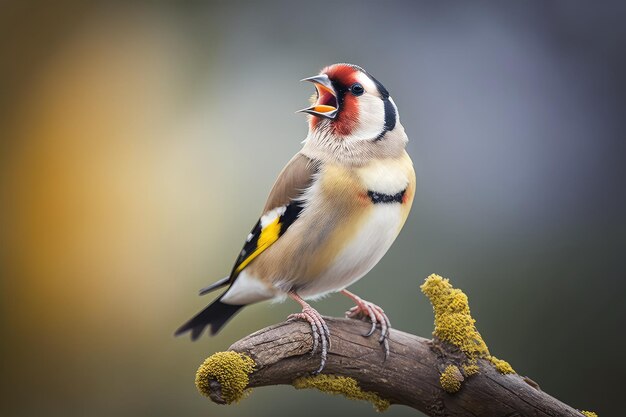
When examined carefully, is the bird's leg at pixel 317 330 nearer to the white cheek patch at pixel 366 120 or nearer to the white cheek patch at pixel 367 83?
the white cheek patch at pixel 366 120

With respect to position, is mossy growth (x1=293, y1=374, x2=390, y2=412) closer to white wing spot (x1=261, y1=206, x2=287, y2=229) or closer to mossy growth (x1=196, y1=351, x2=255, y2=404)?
mossy growth (x1=196, y1=351, x2=255, y2=404)

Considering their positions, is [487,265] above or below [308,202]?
below

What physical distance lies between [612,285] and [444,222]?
836 mm

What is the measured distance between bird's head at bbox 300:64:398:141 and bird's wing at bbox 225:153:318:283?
0.12 m

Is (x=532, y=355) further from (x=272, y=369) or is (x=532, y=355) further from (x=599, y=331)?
(x=272, y=369)

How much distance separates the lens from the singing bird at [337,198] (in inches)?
90.4

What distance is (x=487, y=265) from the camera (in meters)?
3.73

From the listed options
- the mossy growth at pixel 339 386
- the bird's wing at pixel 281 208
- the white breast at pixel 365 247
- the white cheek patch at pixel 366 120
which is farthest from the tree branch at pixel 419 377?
the white cheek patch at pixel 366 120

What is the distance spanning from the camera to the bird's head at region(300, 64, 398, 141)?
2.32 m

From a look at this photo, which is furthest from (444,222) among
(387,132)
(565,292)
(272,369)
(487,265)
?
(272,369)

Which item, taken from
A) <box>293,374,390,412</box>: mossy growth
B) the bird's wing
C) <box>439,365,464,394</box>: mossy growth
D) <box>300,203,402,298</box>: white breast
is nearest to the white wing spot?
the bird's wing

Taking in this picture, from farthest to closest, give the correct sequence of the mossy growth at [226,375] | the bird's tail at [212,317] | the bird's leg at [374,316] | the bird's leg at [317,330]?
1. the bird's tail at [212,317]
2. the bird's leg at [374,316]
3. the bird's leg at [317,330]
4. the mossy growth at [226,375]

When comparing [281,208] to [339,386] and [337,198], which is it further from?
[339,386]

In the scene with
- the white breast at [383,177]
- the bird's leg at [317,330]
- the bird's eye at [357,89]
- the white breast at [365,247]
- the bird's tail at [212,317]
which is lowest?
the bird's tail at [212,317]
